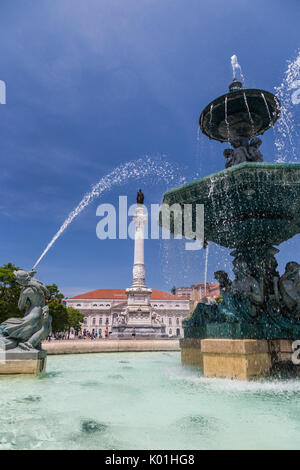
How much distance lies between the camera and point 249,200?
7.11 m

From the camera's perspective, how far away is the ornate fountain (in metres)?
5.95

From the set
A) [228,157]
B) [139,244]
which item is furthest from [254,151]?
[139,244]

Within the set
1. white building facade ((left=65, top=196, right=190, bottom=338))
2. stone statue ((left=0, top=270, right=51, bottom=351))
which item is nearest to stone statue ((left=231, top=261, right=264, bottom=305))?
stone statue ((left=0, top=270, right=51, bottom=351))

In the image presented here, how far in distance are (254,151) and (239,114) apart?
1.16 m

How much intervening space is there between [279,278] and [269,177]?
220 centimetres

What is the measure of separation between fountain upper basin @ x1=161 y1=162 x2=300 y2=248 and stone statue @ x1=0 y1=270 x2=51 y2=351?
3633 mm

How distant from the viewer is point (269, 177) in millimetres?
6305

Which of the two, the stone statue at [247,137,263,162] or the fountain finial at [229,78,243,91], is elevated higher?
the fountain finial at [229,78,243,91]

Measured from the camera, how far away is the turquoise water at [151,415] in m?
2.73

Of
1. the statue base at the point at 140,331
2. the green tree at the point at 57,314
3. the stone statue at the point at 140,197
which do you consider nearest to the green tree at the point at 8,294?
the green tree at the point at 57,314

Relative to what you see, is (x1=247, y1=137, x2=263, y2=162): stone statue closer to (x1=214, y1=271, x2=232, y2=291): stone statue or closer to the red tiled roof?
(x1=214, y1=271, x2=232, y2=291): stone statue

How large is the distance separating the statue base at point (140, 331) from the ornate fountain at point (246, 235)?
32.7 meters

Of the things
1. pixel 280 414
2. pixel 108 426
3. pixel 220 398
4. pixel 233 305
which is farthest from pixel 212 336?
pixel 108 426

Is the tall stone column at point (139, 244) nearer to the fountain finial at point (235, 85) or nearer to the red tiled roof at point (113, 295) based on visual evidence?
the red tiled roof at point (113, 295)
